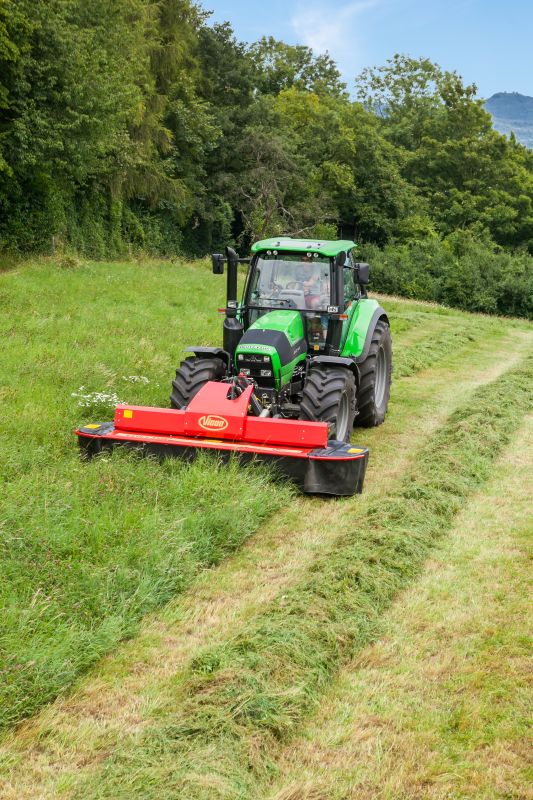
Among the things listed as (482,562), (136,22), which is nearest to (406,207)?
(136,22)

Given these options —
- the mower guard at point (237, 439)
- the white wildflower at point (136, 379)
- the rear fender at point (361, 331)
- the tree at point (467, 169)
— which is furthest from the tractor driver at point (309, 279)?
the tree at point (467, 169)

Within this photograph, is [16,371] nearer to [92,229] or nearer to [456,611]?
[456,611]

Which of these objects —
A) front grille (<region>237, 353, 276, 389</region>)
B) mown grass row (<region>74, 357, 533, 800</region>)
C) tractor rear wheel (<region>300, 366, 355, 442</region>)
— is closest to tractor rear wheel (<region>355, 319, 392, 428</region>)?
tractor rear wheel (<region>300, 366, 355, 442</region>)

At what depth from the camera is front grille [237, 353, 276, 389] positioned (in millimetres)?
7441

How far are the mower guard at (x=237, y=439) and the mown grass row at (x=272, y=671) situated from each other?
0.50 metres

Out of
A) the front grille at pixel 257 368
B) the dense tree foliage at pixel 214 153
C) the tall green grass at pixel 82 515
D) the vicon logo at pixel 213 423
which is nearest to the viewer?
the tall green grass at pixel 82 515

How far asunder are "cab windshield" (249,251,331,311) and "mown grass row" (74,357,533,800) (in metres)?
2.56

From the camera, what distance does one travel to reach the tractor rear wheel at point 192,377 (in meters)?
7.62

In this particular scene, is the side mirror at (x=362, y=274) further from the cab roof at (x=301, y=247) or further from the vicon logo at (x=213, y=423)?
the vicon logo at (x=213, y=423)

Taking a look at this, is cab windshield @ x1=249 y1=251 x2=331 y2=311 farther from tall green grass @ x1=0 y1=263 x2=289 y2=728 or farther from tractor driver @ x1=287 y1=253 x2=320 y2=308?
tall green grass @ x1=0 y1=263 x2=289 y2=728

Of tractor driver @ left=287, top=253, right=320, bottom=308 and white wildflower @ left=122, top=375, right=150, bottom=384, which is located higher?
tractor driver @ left=287, top=253, right=320, bottom=308

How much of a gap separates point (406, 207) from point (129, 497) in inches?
1490

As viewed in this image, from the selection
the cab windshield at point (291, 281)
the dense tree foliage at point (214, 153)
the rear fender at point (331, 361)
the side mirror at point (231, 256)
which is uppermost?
the dense tree foliage at point (214, 153)

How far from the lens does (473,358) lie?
16125 mm
